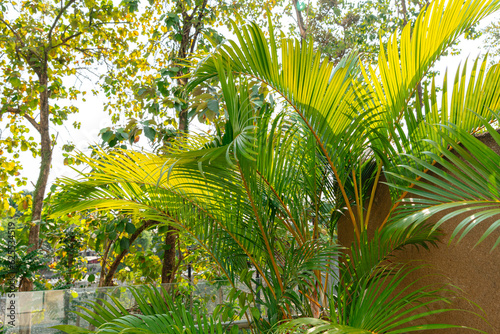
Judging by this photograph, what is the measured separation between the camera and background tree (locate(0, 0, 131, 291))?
3.95m

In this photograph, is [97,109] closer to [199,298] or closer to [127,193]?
[199,298]

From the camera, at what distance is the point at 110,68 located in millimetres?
4848

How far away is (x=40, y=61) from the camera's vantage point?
159 inches

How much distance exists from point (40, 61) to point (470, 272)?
4.29 m

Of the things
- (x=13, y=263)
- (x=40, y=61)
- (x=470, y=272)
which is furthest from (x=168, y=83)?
(x=470, y=272)

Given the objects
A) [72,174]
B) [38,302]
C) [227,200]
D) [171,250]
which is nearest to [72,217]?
[171,250]

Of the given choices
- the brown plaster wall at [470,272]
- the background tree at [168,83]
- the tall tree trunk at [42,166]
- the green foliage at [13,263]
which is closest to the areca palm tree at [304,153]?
the brown plaster wall at [470,272]

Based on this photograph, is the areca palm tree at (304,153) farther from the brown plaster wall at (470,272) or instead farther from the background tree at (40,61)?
the background tree at (40,61)

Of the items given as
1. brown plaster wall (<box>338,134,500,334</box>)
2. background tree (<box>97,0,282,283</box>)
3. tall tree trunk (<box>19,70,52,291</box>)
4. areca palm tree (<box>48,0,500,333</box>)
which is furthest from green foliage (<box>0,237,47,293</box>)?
brown plaster wall (<box>338,134,500,334</box>)

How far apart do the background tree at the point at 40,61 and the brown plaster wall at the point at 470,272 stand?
11.5ft

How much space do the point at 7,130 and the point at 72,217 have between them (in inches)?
82.3

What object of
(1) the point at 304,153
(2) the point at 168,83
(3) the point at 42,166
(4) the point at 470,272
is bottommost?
(4) the point at 470,272

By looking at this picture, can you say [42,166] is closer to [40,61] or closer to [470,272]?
[40,61]

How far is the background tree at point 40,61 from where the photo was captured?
395 centimetres
